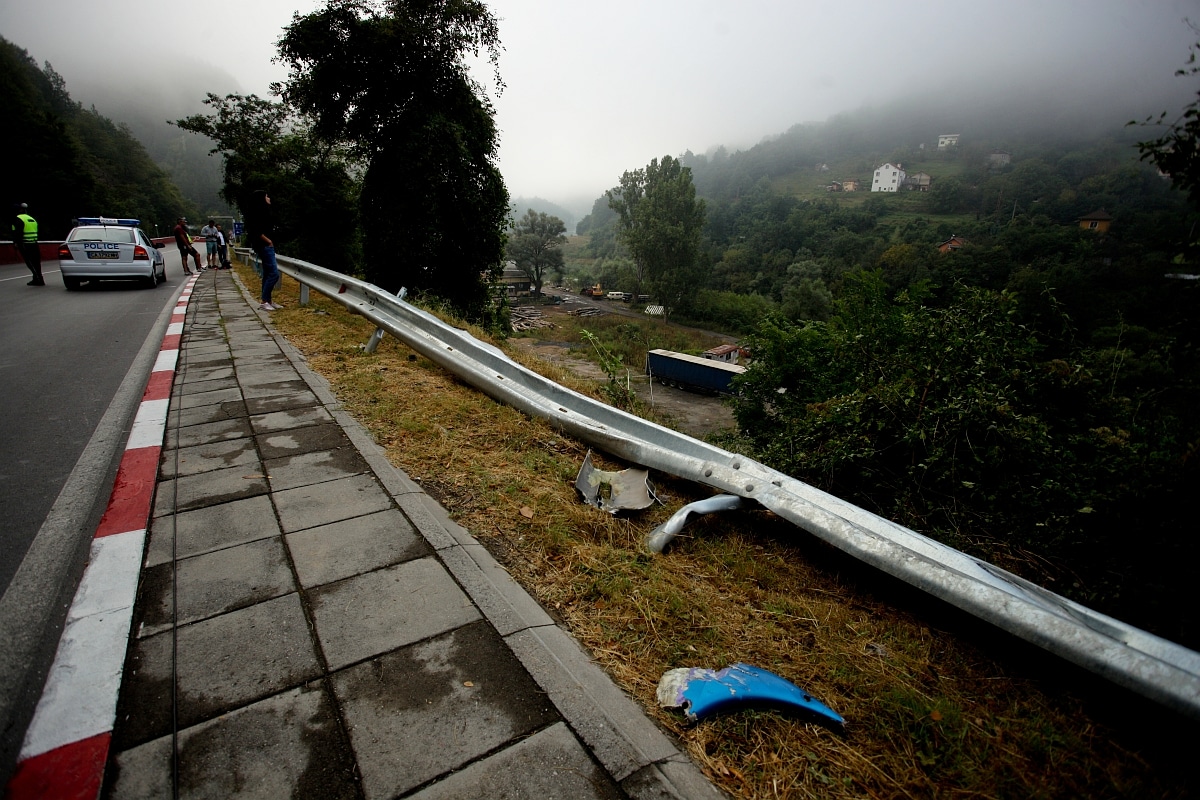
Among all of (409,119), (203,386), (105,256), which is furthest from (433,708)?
(105,256)

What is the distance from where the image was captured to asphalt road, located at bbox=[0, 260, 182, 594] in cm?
271

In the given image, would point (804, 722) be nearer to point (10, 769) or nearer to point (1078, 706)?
point (1078, 706)

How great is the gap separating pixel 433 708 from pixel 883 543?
1.75m

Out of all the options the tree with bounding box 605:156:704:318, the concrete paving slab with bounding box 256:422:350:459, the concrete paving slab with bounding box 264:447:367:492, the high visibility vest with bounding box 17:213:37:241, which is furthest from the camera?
the tree with bounding box 605:156:704:318

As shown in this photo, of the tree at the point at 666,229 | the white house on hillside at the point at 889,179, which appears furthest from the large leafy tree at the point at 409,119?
the white house on hillside at the point at 889,179

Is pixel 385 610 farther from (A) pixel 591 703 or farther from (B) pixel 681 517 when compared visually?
(B) pixel 681 517

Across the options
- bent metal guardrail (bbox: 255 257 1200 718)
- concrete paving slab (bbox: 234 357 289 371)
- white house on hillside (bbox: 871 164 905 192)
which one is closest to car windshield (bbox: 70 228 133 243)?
concrete paving slab (bbox: 234 357 289 371)

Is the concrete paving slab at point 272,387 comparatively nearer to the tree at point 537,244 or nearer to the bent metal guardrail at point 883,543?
the bent metal guardrail at point 883,543

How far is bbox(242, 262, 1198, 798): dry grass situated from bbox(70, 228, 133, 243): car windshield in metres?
13.0

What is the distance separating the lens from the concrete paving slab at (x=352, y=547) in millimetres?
2178

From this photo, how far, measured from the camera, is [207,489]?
9.15 feet

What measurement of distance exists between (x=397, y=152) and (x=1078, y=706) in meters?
14.2

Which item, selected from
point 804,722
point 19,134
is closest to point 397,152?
point 804,722

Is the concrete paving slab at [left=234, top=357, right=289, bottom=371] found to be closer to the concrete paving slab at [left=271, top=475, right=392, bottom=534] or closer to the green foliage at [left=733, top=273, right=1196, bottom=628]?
the concrete paving slab at [left=271, top=475, right=392, bottom=534]
